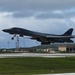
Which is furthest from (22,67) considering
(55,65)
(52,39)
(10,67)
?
(52,39)

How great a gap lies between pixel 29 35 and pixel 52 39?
31.2ft

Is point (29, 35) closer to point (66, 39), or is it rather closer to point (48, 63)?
point (66, 39)

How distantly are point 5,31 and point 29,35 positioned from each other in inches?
480

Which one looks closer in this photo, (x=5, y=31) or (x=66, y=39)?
(x=5, y=31)

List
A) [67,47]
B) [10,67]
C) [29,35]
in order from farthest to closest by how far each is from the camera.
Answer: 1. [67,47]
2. [29,35]
3. [10,67]

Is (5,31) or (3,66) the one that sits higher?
(5,31)

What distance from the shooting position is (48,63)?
39312 millimetres

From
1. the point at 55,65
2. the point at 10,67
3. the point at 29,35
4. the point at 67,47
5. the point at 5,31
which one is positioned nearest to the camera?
the point at 10,67

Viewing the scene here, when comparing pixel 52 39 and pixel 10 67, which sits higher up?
pixel 52 39

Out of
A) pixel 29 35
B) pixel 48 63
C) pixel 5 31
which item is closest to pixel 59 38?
pixel 29 35

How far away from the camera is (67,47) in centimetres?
18175

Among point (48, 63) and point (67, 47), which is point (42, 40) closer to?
point (67, 47)

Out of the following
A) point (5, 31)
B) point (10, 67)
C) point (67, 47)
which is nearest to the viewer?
point (10, 67)

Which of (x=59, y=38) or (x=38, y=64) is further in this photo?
(x=59, y=38)
